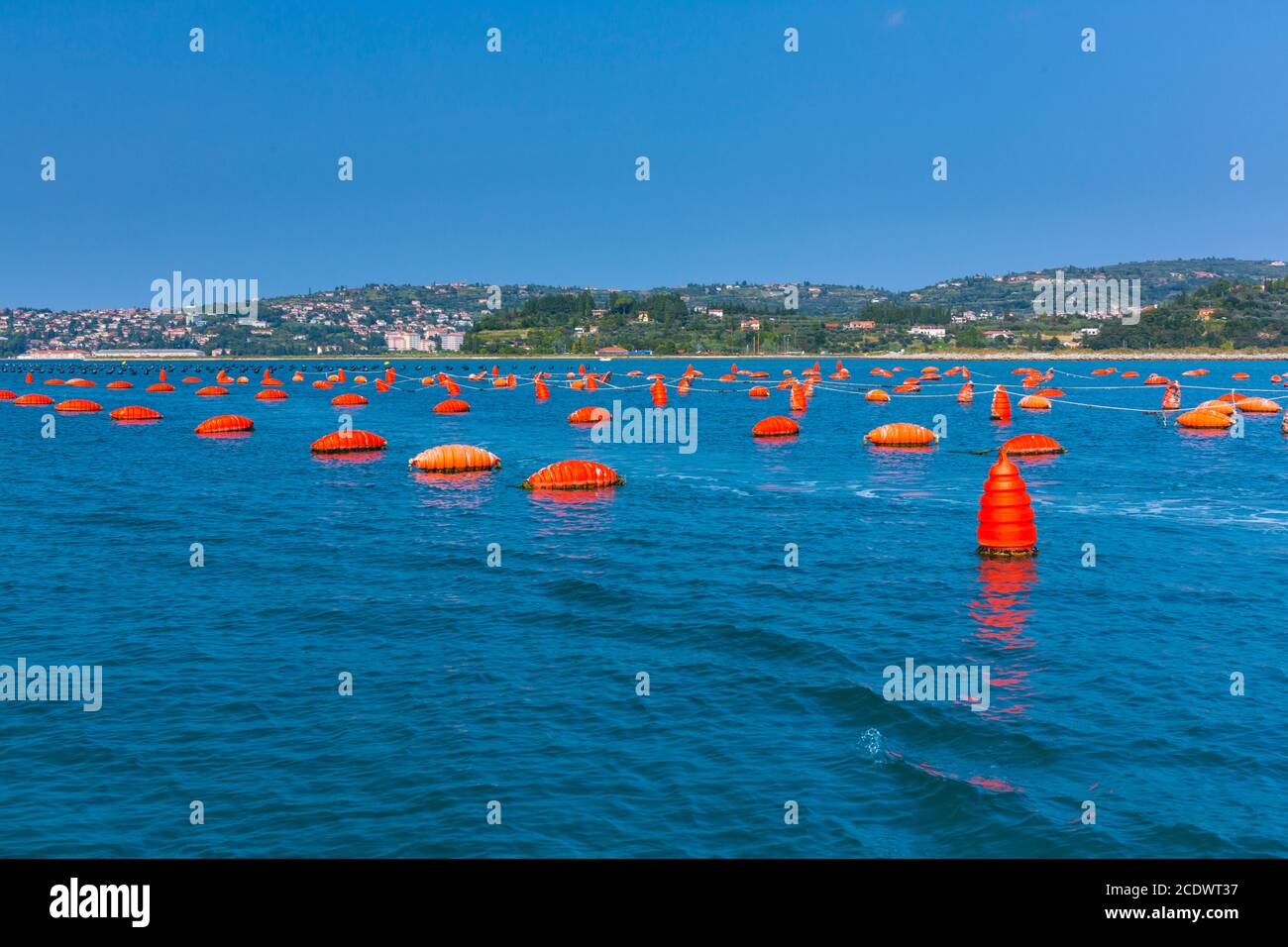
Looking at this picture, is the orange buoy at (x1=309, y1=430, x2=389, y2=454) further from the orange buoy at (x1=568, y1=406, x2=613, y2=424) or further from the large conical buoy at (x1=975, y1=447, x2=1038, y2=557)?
the large conical buoy at (x1=975, y1=447, x2=1038, y2=557)

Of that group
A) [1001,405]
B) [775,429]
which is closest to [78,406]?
[775,429]

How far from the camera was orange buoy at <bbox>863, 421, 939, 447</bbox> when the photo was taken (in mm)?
83062

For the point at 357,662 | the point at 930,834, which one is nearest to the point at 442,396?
the point at 357,662

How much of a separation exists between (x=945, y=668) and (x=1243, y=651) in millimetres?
7712

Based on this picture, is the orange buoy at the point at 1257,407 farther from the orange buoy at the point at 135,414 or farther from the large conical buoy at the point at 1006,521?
the orange buoy at the point at 135,414

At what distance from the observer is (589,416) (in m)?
107

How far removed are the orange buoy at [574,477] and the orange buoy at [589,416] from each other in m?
40.3

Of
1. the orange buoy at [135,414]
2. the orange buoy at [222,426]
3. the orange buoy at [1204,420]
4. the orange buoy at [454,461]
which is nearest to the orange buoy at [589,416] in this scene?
the orange buoy at [222,426]

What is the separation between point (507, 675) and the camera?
24.9m

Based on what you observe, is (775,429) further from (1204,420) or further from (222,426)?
(222,426)

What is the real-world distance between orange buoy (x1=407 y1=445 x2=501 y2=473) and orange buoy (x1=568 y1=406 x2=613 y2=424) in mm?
32261

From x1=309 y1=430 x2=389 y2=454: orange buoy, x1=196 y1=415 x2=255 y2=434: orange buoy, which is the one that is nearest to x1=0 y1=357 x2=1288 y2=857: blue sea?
x1=309 y1=430 x2=389 y2=454: orange buoy

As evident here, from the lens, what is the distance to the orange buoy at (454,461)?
220 ft

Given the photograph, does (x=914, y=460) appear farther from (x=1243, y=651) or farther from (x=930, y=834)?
(x=930, y=834)
